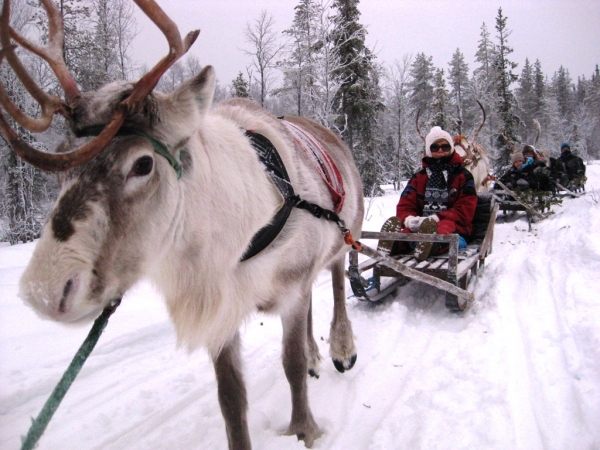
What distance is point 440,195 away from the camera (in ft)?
18.8

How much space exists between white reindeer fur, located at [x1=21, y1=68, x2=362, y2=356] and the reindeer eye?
33 mm

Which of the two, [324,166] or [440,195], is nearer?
[324,166]

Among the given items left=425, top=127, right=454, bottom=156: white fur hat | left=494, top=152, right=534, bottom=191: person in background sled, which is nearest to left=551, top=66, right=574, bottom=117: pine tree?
left=494, top=152, right=534, bottom=191: person in background sled

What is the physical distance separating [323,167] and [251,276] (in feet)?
3.71

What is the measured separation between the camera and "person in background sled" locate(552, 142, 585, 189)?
13680 millimetres

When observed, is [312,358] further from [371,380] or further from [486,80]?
[486,80]

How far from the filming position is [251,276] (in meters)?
2.10

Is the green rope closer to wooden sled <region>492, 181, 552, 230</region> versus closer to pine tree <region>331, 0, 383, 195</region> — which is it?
wooden sled <region>492, 181, 552, 230</region>

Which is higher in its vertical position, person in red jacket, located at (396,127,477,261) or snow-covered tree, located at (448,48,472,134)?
snow-covered tree, located at (448,48,472,134)

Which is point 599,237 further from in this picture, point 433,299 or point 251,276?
point 251,276

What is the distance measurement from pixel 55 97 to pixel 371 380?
10.1ft

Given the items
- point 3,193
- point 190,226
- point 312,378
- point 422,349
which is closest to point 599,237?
point 422,349

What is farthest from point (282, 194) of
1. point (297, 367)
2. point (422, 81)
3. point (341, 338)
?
point (422, 81)

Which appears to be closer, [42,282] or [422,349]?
[42,282]
